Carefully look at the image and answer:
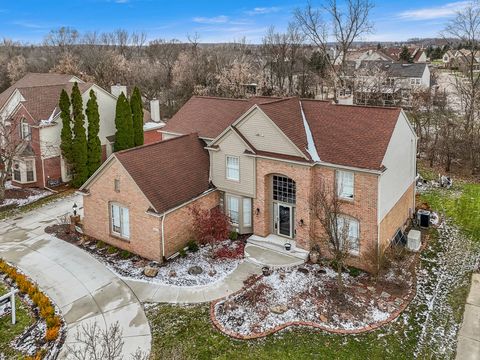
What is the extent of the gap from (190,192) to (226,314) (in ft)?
25.4

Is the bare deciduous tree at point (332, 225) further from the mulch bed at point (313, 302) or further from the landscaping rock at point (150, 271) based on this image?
the landscaping rock at point (150, 271)

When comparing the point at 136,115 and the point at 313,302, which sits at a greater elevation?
the point at 136,115

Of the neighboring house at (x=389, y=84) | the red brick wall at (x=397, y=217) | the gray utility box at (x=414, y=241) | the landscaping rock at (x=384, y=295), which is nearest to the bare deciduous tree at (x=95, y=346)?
the landscaping rock at (x=384, y=295)

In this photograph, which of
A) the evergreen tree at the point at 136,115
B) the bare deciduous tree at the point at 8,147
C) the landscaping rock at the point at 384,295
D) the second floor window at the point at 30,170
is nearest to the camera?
the landscaping rock at the point at 384,295

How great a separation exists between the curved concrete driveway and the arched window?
346 inches

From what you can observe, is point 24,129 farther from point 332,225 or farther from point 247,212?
point 332,225

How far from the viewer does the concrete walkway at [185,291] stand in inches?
697

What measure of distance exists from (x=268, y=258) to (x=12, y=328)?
1122 centimetres

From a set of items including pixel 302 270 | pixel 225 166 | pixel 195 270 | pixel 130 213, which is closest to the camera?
pixel 195 270

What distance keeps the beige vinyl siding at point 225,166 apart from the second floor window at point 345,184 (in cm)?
460

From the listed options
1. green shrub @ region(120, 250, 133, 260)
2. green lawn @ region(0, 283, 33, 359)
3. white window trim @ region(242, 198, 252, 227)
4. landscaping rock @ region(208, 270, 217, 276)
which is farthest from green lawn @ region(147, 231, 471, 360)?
white window trim @ region(242, 198, 252, 227)

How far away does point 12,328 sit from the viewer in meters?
15.8

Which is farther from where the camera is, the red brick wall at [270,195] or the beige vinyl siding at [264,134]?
the beige vinyl siding at [264,134]

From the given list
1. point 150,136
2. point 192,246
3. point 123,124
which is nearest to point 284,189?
point 192,246
